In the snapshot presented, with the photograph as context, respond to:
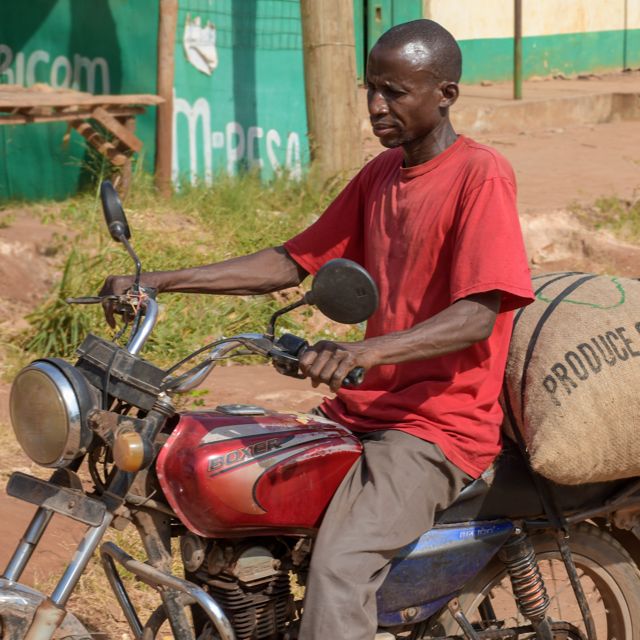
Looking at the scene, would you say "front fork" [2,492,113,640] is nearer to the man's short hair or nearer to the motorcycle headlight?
the motorcycle headlight

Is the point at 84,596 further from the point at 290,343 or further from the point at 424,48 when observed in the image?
the point at 424,48

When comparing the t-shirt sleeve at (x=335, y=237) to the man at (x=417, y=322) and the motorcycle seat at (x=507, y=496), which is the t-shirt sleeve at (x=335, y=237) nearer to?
the man at (x=417, y=322)

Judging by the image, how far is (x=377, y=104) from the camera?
9.28 ft

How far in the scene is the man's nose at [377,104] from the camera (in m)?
2.82

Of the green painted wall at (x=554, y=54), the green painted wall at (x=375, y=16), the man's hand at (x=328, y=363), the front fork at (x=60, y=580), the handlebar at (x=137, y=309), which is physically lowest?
the front fork at (x=60, y=580)

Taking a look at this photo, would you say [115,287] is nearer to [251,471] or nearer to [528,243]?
[251,471]

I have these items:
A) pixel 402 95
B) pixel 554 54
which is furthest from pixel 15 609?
pixel 554 54

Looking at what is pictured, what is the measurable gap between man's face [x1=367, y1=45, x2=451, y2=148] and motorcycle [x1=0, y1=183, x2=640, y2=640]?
0.63m

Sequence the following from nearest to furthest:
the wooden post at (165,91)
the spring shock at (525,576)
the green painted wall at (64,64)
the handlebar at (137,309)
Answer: the handlebar at (137,309) < the spring shock at (525,576) < the wooden post at (165,91) < the green painted wall at (64,64)

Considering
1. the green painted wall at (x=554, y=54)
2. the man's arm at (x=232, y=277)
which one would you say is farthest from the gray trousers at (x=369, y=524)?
the green painted wall at (x=554, y=54)

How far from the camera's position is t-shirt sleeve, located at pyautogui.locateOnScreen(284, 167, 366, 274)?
10.5 feet

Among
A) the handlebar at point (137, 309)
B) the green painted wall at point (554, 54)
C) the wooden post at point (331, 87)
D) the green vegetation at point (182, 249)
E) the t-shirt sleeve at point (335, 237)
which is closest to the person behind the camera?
the handlebar at point (137, 309)

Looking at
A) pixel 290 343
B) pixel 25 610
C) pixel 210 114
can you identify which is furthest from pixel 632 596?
pixel 210 114

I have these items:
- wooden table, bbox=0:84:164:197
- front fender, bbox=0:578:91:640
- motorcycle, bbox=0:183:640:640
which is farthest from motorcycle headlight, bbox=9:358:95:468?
wooden table, bbox=0:84:164:197
